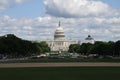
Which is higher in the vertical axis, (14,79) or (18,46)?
(18,46)

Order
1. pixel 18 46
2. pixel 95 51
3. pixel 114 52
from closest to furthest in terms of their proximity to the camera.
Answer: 1. pixel 18 46
2. pixel 114 52
3. pixel 95 51

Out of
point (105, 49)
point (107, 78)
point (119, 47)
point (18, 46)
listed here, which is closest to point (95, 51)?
point (105, 49)

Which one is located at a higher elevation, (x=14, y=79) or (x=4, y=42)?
(x=4, y=42)

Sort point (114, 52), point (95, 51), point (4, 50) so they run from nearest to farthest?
point (4, 50)
point (114, 52)
point (95, 51)

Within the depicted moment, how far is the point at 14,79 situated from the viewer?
1481 inches

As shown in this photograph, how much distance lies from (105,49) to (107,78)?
475 ft

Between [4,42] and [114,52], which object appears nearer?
[4,42]

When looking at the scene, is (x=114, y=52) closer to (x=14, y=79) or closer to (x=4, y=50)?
(x=4, y=50)

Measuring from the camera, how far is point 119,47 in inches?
6599

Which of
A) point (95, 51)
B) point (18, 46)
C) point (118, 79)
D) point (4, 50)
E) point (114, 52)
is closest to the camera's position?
point (118, 79)

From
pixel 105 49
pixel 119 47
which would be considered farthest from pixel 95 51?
pixel 119 47

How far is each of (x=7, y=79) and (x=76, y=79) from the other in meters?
6.08

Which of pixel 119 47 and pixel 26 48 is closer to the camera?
pixel 119 47

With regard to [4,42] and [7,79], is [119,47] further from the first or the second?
[7,79]
